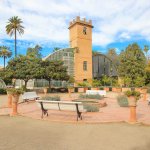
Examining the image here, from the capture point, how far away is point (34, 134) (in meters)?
7.09

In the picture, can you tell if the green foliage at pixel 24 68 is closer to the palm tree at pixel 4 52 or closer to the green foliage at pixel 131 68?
the green foliage at pixel 131 68

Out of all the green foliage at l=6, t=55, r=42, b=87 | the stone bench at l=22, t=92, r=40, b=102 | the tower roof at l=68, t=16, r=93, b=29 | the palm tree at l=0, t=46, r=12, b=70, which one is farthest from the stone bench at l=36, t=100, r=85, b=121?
the palm tree at l=0, t=46, r=12, b=70

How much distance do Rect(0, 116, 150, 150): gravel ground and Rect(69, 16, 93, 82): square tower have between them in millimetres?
36994

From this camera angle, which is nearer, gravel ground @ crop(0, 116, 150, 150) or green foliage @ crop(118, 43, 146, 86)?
gravel ground @ crop(0, 116, 150, 150)

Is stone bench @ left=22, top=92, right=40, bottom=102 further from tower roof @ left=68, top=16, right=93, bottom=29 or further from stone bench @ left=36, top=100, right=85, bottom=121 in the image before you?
tower roof @ left=68, top=16, right=93, bottom=29

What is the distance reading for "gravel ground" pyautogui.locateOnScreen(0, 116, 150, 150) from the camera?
586 cm

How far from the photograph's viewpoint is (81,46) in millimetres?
46531

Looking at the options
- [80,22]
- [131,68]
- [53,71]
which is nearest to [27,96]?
[53,71]

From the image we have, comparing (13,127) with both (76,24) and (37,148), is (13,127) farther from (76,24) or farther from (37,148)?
(76,24)

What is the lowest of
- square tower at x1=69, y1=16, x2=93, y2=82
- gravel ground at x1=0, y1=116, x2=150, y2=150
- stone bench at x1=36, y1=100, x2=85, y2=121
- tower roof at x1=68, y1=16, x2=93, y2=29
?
gravel ground at x1=0, y1=116, x2=150, y2=150

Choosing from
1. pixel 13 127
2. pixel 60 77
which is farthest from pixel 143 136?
pixel 60 77

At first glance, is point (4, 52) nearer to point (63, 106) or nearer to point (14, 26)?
point (14, 26)

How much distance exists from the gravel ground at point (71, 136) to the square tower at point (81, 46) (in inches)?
1456

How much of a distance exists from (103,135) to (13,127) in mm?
3364
